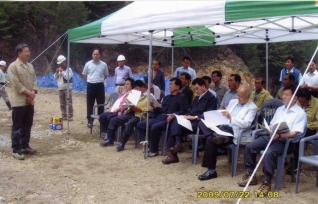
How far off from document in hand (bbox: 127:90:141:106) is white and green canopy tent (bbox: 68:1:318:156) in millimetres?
802

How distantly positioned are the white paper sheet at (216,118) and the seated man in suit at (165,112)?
0.88 m

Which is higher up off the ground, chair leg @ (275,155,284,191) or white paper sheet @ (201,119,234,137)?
white paper sheet @ (201,119,234,137)

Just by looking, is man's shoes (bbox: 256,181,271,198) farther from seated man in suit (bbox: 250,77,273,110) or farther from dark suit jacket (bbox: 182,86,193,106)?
dark suit jacket (bbox: 182,86,193,106)

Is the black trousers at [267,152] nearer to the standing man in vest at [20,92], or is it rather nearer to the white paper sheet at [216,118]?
the white paper sheet at [216,118]

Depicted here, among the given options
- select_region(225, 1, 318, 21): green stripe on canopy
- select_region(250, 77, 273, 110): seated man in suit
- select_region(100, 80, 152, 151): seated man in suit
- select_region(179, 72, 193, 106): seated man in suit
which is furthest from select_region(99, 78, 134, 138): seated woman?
select_region(225, 1, 318, 21): green stripe on canopy

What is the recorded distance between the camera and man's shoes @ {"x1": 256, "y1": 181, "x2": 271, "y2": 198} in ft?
12.5

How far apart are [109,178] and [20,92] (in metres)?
1.93

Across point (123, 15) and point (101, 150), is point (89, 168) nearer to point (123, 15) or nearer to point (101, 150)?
point (101, 150)

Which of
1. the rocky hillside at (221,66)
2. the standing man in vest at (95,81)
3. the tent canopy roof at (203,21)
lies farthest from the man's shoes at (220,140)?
the rocky hillside at (221,66)

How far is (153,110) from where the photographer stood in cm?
588

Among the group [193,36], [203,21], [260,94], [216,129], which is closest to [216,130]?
[216,129]

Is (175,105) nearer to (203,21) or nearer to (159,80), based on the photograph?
(203,21)

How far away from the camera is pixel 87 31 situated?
20.8ft

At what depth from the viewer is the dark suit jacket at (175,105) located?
548 cm
